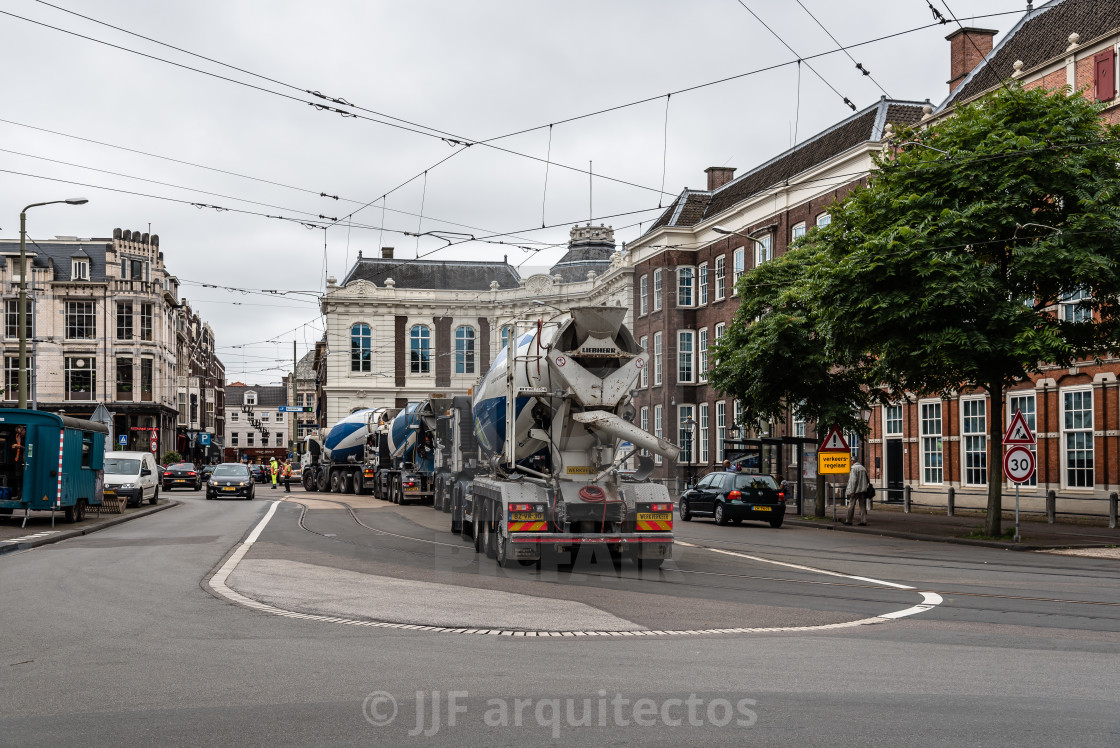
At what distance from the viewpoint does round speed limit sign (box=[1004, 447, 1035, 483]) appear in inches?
859

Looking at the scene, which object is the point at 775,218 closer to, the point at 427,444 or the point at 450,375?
the point at 427,444

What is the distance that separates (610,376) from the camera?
16609 mm

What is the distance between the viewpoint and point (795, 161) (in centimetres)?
4662

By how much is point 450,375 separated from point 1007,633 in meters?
68.6

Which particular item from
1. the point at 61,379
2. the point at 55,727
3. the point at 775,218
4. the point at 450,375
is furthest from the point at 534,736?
the point at 61,379

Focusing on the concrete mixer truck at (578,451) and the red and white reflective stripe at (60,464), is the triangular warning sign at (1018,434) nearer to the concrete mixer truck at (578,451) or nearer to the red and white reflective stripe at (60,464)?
the concrete mixer truck at (578,451)

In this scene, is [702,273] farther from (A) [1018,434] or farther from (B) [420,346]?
(A) [1018,434]

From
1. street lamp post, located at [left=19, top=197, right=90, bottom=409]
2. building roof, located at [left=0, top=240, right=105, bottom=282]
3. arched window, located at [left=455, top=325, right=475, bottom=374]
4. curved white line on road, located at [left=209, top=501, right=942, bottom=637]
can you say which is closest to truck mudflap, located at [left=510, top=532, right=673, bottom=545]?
curved white line on road, located at [left=209, top=501, right=942, bottom=637]

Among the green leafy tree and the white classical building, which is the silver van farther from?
the white classical building

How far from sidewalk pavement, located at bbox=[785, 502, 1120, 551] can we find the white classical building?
135 ft

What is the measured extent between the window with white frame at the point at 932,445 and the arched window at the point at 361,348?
153ft

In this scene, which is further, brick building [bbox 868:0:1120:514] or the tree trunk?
brick building [bbox 868:0:1120:514]

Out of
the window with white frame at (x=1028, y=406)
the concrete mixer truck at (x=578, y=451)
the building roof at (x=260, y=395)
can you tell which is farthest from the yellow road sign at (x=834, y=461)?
the building roof at (x=260, y=395)

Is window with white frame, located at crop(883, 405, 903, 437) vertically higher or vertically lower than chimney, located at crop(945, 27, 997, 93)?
lower
